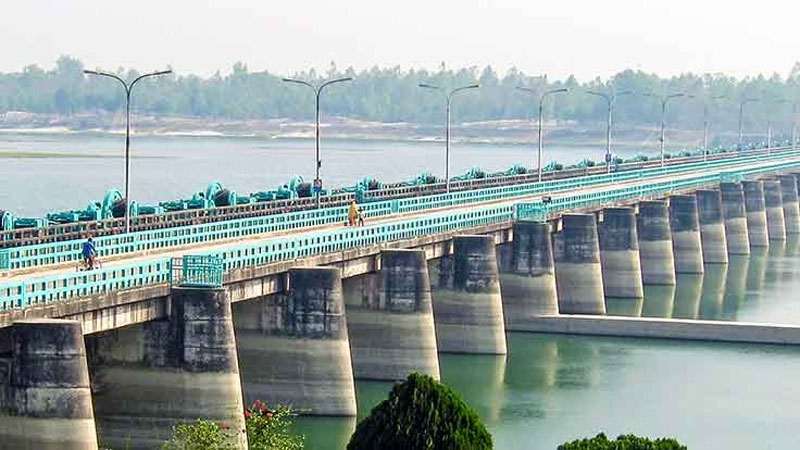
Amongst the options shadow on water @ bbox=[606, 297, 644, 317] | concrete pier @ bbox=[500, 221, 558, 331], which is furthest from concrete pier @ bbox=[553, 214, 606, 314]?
concrete pier @ bbox=[500, 221, 558, 331]

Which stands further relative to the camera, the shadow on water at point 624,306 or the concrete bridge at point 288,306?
the shadow on water at point 624,306

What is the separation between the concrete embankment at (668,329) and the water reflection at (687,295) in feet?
43.3

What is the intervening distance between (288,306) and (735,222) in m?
80.7

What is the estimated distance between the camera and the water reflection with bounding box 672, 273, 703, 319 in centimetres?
10000

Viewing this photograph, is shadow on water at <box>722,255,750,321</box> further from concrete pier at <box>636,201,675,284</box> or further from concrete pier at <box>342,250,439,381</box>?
concrete pier at <box>342,250,439,381</box>

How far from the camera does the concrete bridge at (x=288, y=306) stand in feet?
148

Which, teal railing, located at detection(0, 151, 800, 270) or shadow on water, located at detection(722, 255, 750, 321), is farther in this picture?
shadow on water, located at detection(722, 255, 750, 321)

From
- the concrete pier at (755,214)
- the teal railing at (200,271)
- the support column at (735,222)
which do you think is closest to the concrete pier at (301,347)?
the teal railing at (200,271)

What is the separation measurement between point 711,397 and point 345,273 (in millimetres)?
14903

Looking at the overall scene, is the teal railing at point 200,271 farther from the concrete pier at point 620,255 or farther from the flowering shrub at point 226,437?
the concrete pier at point 620,255

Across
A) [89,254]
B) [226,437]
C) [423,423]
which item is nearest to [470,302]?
[89,254]

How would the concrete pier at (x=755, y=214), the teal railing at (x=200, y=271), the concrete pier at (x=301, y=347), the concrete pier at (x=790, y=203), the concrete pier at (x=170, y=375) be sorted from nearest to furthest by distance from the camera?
the concrete pier at (x=170, y=375) < the teal railing at (x=200, y=271) < the concrete pier at (x=301, y=347) < the concrete pier at (x=755, y=214) < the concrete pier at (x=790, y=203)

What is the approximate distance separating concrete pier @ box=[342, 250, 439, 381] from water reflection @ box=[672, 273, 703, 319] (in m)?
32.2

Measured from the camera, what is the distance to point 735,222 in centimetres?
13588
